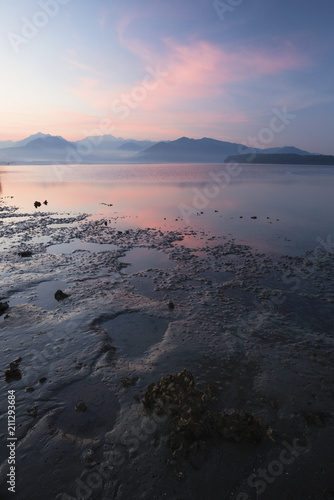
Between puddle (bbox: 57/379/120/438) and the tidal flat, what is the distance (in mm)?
29

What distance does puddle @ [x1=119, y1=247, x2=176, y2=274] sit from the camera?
621 inches

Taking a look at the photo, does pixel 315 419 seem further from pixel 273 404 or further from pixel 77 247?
pixel 77 247

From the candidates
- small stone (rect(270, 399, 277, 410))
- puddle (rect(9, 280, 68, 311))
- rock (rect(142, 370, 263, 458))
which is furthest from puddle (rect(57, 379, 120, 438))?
puddle (rect(9, 280, 68, 311))

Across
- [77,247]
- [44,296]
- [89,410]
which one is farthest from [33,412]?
[77,247]

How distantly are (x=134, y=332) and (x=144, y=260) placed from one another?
25.5ft

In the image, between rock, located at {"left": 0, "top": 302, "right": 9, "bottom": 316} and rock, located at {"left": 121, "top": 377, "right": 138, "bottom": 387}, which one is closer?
rock, located at {"left": 121, "top": 377, "right": 138, "bottom": 387}

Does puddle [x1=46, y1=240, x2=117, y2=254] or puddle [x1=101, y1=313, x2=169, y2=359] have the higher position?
puddle [x1=46, y1=240, x2=117, y2=254]

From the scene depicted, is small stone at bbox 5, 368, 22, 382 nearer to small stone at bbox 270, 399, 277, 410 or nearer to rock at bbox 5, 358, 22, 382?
rock at bbox 5, 358, 22, 382

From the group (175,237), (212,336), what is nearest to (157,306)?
(212,336)

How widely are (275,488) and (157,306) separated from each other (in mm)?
7168

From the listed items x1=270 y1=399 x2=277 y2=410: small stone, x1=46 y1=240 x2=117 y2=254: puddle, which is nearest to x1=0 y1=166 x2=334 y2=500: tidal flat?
x1=270 y1=399 x2=277 y2=410: small stone

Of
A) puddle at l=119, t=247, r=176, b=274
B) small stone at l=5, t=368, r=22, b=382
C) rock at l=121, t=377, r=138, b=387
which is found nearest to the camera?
rock at l=121, t=377, r=138, b=387

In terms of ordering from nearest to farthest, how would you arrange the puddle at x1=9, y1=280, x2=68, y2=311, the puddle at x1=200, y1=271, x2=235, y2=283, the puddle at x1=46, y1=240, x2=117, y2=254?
the puddle at x1=9, y1=280, x2=68, y2=311, the puddle at x1=200, y1=271, x2=235, y2=283, the puddle at x1=46, y1=240, x2=117, y2=254

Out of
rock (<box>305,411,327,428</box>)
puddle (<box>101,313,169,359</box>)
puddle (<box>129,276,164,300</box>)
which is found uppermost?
rock (<box>305,411,327,428</box>)
